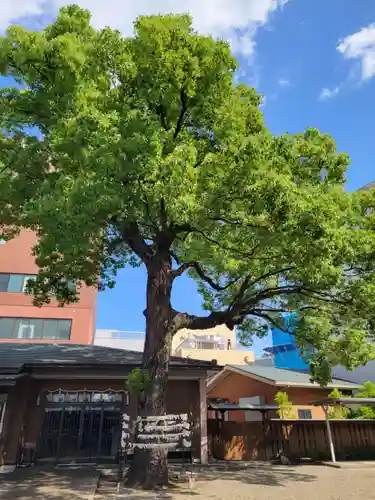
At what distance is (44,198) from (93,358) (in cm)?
836

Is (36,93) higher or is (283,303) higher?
(36,93)

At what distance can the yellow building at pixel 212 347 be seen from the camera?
3888 cm

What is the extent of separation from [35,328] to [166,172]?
25762 mm

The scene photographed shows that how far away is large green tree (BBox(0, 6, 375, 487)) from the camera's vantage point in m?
7.14

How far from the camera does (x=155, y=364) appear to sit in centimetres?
909

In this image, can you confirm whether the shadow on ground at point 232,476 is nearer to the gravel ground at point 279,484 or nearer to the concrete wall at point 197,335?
the gravel ground at point 279,484

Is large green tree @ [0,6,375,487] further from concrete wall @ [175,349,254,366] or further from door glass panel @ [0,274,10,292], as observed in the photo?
concrete wall @ [175,349,254,366]

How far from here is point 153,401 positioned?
862 centimetres

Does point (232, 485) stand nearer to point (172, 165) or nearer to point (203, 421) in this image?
point (203, 421)

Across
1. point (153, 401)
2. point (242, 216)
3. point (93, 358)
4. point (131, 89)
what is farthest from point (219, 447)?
point (131, 89)

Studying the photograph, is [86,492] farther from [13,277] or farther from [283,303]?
[13,277]

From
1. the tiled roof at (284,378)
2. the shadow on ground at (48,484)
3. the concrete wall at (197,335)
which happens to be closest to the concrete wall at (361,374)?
the tiled roof at (284,378)

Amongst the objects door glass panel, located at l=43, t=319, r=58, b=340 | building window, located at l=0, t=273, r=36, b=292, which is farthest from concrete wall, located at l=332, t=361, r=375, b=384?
building window, located at l=0, t=273, r=36, b=292

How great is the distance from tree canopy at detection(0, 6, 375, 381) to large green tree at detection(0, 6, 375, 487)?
0.11 feet
